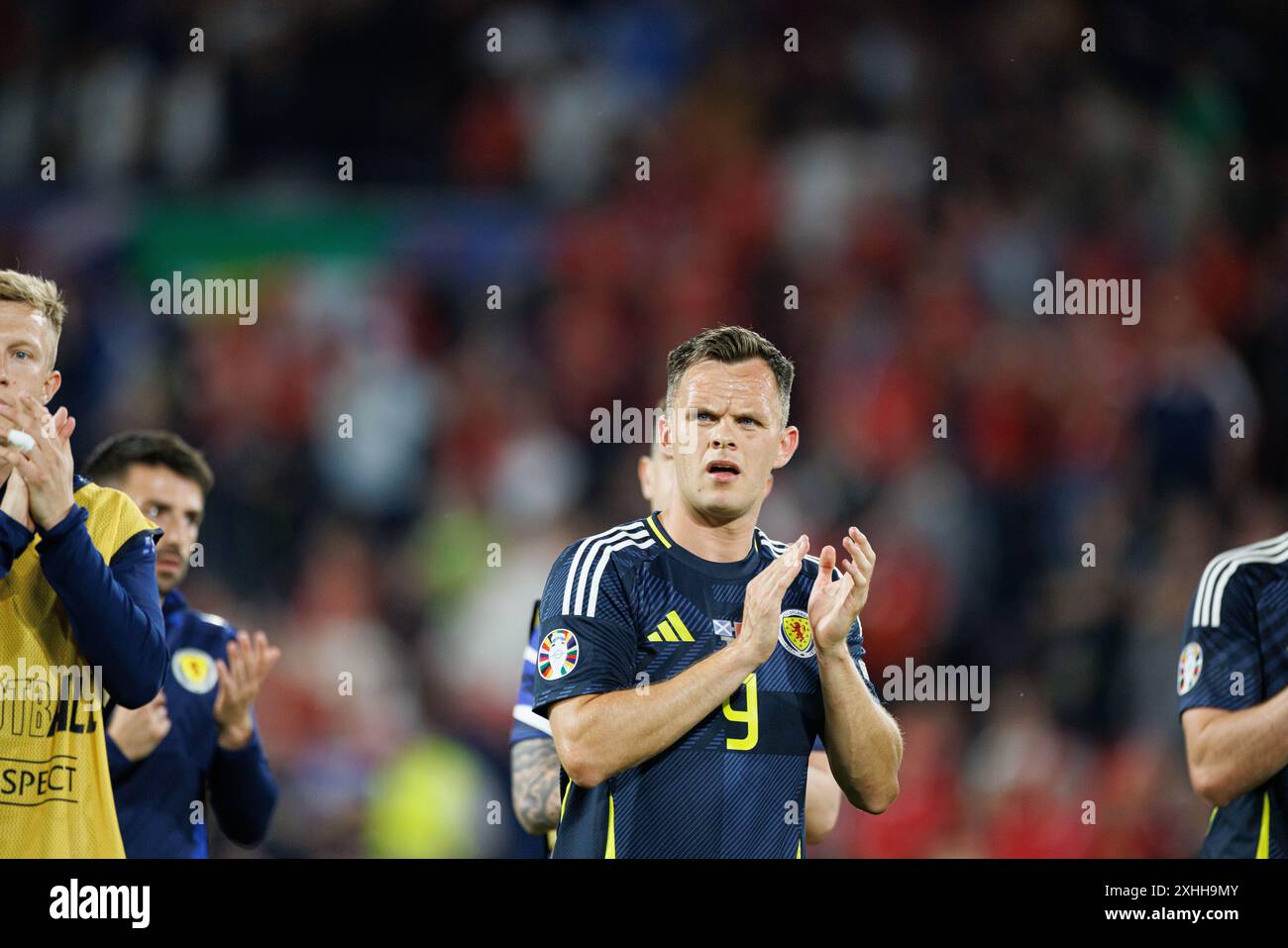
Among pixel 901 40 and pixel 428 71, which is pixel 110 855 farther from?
pixel 901 40

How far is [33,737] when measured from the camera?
3086 millimetres

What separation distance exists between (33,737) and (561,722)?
1088 millimetres

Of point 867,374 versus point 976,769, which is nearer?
point 976,769

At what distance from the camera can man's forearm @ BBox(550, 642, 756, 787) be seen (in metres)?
3.03

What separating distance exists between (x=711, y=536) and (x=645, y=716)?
0.53 m

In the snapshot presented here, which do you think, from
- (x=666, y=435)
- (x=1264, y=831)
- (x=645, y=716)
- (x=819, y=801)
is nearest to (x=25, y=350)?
(x=666, y=435)

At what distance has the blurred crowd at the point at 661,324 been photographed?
746 cm

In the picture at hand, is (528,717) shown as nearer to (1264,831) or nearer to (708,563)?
(708,563)

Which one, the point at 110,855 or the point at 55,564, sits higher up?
the point at 55,564

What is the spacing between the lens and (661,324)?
9.02 metres

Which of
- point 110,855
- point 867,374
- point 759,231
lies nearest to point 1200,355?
point 867,374

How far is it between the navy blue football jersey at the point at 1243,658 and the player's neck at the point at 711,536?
1337mm

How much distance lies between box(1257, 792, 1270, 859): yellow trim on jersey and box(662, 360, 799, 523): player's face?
1.54m

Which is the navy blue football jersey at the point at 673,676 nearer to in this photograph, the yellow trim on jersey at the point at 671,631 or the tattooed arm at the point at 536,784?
the yellow trim on jersey at the point at 671,631
